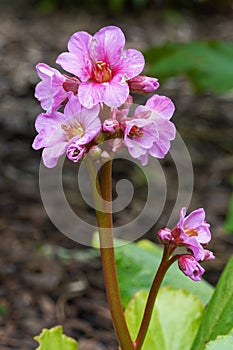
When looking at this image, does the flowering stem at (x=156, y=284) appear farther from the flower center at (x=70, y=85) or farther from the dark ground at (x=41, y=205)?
the dark ground at (x=41, y=205)

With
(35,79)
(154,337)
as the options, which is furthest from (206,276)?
(35,79)

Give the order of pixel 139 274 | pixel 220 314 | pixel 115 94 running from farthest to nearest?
pixel 139 274
pixel 220 314
pixel 115 94

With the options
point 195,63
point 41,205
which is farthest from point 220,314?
point 195,63

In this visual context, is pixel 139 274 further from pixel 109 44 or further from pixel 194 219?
pixel 109 44

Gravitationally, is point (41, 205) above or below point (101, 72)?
above

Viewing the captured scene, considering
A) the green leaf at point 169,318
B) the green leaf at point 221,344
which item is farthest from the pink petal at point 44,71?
the green leaf at point 169,318

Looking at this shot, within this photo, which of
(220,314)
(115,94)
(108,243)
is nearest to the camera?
(115,94)

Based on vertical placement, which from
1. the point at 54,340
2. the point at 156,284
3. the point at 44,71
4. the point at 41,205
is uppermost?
the point at 41,205
